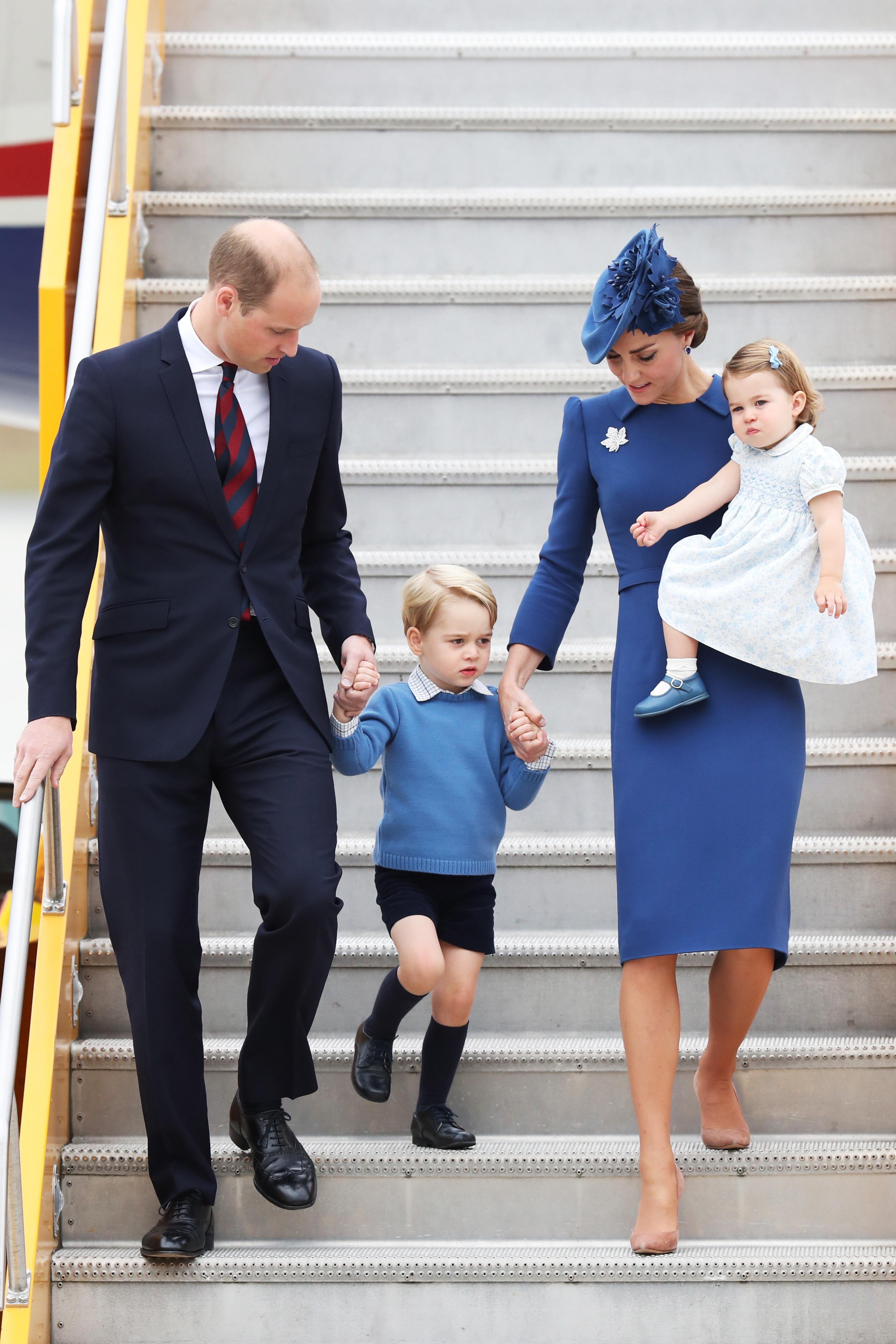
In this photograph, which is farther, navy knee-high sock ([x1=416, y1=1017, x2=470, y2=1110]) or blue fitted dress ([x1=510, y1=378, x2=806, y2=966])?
navy knee-high sock ([x1=416, y1=1017, x2=470, y2=1110])

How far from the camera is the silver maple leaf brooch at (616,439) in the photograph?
2.38 meters

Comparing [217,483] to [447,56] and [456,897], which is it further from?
[447,56]

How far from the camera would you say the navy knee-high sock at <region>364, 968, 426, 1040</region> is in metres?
2.52

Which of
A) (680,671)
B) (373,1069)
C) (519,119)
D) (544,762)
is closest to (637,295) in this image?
(680,671)

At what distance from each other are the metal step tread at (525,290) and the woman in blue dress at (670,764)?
135cm

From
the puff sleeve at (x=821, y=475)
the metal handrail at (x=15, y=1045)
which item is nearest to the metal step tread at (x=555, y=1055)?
the metal handrail at (x=15, y=1045)

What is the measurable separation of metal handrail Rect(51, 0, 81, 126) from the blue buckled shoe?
1.80 meters

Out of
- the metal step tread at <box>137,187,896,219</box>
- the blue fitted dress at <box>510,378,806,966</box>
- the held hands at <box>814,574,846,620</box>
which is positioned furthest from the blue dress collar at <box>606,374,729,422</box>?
the metal step tread at <box>137,187,896,219</box>

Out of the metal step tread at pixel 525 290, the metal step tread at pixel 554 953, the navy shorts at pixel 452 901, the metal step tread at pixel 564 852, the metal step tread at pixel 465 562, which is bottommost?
the metal step tread at pixel 554 953

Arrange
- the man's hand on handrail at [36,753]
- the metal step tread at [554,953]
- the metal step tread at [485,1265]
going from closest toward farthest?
the man's hand on handrail at [36,753], the metal step tread at [485,1265], the metal step tread at [554,953]

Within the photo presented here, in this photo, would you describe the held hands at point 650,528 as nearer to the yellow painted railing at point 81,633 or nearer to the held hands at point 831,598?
the held hands at point 831,598

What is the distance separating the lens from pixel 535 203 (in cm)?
379

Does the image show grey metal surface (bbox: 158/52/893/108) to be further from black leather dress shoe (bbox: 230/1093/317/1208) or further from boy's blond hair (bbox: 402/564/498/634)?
black leather dress shoe (bbox: 230/1093/317/1208)

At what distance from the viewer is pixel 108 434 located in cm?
217
